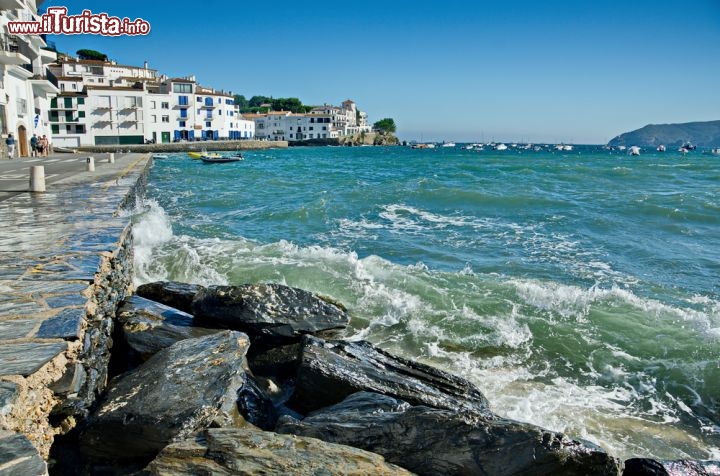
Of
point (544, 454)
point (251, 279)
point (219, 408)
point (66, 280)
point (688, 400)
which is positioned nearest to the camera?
point (544, 454)

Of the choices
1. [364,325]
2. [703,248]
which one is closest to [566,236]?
[703,248]

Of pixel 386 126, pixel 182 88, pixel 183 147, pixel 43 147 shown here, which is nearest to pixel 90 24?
pixel 43 147

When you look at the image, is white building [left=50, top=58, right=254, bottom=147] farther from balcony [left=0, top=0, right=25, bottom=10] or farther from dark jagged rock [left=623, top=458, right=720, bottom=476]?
dark jagged rock [left=623, top=458, right=720, bottom=476]

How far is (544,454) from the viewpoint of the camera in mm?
3070

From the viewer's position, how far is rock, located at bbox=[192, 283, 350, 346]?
218 inches

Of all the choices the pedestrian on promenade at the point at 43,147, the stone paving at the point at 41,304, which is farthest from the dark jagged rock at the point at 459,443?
the pedestrian on promenade at the point at 43,147

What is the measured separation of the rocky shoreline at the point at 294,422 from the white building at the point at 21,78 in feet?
107

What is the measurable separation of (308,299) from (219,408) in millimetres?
2631

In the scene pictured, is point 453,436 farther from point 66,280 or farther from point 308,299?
point 66,280

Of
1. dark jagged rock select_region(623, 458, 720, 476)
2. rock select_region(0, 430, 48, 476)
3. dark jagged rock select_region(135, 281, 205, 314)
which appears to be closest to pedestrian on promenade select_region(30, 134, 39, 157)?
dark jagged rock select_region(135, 281, 205, 314)

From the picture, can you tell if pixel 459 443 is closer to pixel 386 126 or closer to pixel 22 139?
pixel 22 139

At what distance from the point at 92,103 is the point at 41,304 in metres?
80.4

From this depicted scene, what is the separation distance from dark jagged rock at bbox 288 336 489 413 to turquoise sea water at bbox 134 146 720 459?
0.80 metres

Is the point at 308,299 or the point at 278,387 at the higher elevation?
the point at 308,299
